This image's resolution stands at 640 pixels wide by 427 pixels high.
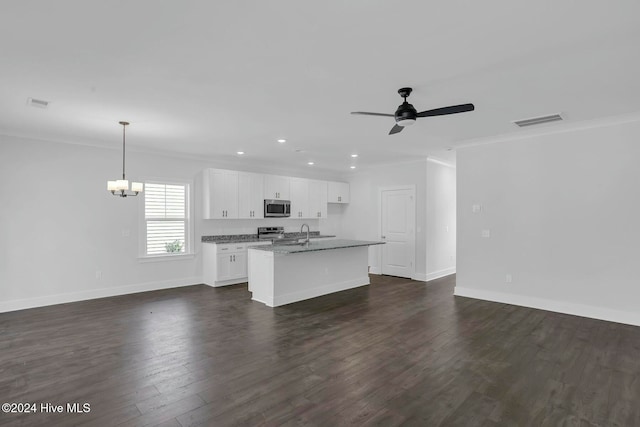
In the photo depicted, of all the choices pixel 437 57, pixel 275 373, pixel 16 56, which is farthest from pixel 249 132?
pixel 275 373

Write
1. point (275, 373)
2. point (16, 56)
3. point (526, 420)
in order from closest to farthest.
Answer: point (526, 420)
point (16, 56)
point (275, 373)

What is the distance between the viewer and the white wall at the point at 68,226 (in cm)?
505

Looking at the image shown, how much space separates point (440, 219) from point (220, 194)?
16.2ft

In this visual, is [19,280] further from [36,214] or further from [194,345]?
[194,345]

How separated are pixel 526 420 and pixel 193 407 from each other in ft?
7.75

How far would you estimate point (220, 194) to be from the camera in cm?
693

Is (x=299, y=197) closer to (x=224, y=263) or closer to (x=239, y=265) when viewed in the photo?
(x=239, y=265)

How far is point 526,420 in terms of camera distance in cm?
233

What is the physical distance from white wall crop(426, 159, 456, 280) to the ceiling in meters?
2.81

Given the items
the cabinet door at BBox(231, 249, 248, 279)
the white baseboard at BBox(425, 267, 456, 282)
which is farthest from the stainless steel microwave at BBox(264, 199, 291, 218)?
the white baseboard at BBox(425, 267, 456, 282)

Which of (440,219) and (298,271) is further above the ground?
(440,219)

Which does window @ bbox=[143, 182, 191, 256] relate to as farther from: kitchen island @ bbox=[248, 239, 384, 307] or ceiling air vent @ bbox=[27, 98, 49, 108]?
ceiling air vent @ bbox=[27, 98, 49, 108]

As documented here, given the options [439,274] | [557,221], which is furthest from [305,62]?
[439,274]

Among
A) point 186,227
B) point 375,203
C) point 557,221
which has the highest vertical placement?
point 375,203
